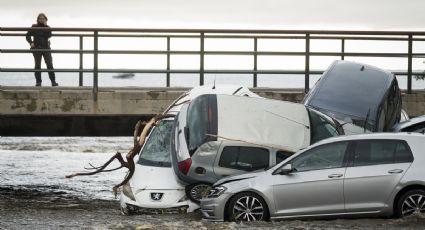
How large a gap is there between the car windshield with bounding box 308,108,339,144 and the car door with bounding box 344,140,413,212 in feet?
5.89

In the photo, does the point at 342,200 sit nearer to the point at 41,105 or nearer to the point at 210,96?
the point at 210,96

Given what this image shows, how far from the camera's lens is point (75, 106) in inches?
795

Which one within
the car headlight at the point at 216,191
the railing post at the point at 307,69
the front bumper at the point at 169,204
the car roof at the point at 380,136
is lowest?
the front bumper at the point at 169,204

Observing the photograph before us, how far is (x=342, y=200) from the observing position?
13.4m

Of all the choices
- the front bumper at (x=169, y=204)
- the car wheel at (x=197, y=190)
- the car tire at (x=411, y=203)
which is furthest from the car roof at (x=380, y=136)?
the front bumper at (x=169, y=204)

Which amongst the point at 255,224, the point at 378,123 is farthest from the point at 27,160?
the point at 255,224

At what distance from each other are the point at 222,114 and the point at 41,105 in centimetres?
665

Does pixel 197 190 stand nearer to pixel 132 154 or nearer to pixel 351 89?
pixel 132 154

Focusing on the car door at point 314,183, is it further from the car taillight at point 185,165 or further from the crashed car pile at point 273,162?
the car taillight at point 185,165

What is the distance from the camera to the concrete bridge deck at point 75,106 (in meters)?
20.2

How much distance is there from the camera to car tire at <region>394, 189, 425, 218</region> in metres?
13.2

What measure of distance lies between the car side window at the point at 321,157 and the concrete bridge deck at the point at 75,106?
7001 millimetres

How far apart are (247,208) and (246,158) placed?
1.12 m

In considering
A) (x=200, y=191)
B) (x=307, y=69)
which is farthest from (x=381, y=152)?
(x=307, y=69)
